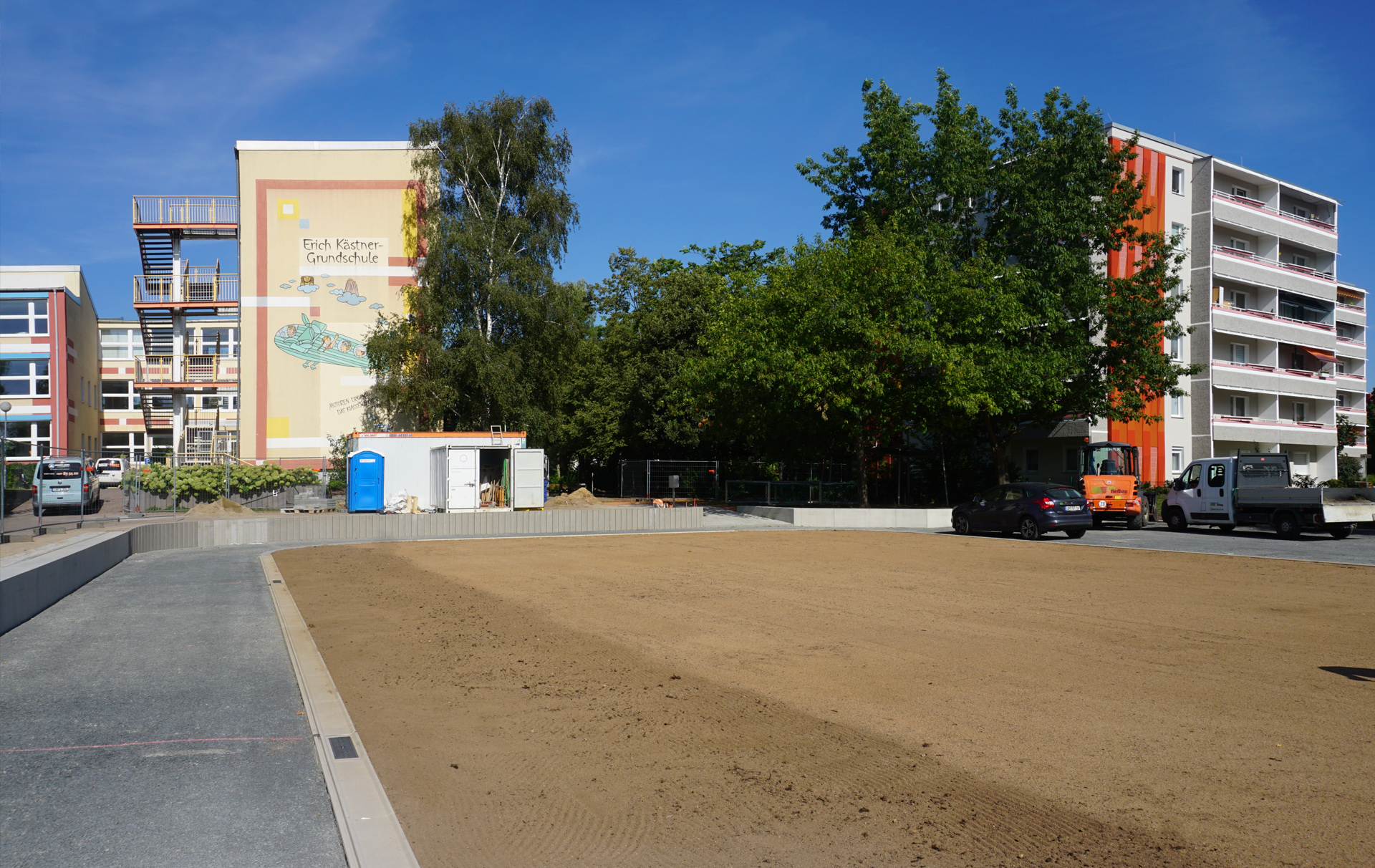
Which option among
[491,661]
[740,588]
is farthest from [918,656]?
[740,588]

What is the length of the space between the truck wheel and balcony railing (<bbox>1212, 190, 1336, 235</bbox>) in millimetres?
29302

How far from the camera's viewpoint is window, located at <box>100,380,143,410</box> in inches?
2906

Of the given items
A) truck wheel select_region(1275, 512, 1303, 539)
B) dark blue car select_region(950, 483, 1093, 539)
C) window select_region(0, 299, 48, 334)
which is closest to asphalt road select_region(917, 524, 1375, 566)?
truck wheel select_region(1275, 512, 1303, 539)

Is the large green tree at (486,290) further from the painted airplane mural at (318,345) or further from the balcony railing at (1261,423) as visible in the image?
the balcony railing at (1261,423)

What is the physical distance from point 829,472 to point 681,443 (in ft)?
24.3

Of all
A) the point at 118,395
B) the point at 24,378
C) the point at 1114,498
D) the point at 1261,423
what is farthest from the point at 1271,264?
the point at 118,395

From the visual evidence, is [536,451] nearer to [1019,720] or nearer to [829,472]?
[829,472]

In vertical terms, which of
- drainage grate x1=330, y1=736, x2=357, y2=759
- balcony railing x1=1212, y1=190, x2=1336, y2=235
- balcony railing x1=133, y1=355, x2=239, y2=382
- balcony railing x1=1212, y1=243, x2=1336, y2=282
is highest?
balcony railing x1=1212, y1=190, x2=1336, y2=235

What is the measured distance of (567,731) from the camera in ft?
22.1

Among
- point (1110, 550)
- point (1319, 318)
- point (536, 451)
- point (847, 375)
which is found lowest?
point (1110, 550)

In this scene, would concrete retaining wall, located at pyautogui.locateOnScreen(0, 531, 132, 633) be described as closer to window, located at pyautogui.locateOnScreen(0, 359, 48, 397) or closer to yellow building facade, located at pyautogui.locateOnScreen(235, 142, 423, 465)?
yellow building facade, located at pyautogui.locateOnScreen(235, 142, 423, 465)

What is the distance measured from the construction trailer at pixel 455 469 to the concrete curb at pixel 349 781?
85.6 feet

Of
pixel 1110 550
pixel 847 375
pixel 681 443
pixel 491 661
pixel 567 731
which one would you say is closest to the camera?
pixel 567 731

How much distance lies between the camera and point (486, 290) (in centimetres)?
4166
